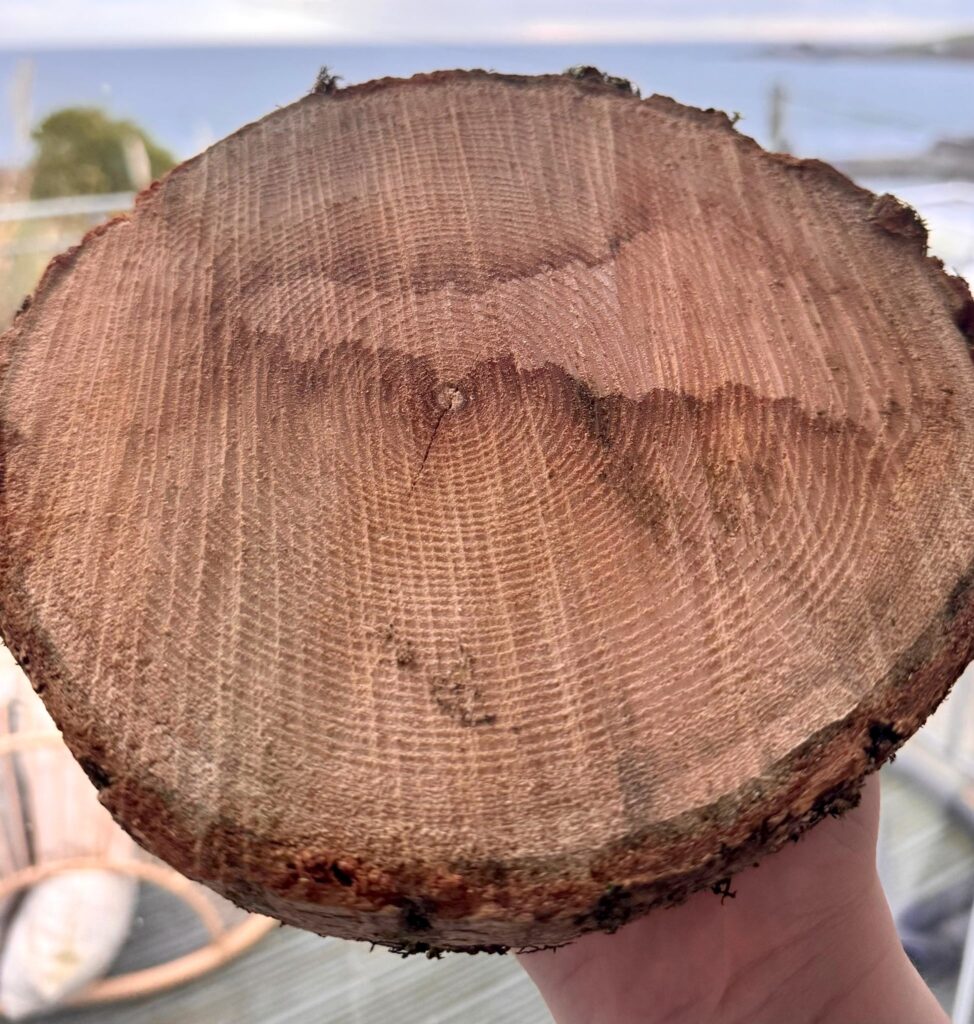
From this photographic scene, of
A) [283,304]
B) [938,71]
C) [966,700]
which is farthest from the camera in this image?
[938,71]

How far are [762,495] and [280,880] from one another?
37cm

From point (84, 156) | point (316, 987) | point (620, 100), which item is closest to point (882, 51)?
point (620, 100)

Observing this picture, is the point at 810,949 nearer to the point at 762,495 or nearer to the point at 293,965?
the point at 762,495

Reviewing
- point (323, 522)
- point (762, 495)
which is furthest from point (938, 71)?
point (323, 522)

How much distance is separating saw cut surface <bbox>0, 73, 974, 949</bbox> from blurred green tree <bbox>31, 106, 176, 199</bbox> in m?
1.33

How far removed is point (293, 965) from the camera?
1321mm

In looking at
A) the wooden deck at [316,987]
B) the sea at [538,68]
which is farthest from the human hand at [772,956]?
A: the sea at [538,68]

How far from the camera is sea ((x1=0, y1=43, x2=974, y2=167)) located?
182 cm

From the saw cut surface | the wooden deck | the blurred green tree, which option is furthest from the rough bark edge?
the blurred green tree

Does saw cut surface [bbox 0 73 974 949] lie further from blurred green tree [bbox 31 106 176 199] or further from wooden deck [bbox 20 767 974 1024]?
blurred green tree [bbox 31 106 176 199]

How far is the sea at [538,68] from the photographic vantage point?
5.97 feet

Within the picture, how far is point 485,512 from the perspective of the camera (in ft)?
1.86

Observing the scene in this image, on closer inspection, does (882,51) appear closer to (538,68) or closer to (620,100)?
(538,68)

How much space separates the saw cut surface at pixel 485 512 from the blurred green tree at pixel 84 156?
4.38 feet
